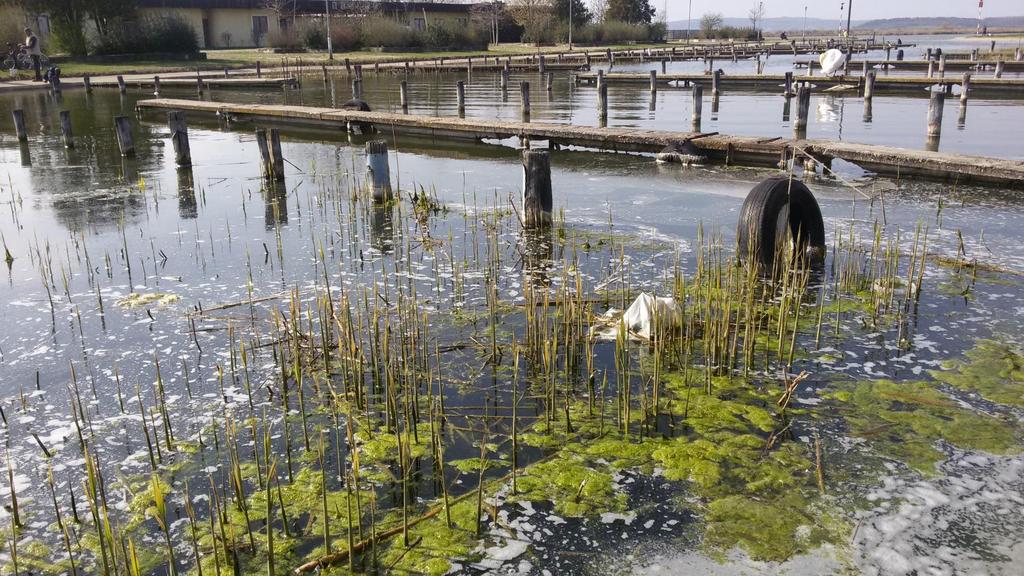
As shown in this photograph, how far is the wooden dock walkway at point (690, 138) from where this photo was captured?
12727 millimetres

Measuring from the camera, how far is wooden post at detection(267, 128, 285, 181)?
44.6 feet

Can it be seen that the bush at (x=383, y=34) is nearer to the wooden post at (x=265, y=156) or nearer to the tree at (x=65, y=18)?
the tree at (x=65, y=18)

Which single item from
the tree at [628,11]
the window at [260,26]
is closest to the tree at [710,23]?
the tree at [628,11]

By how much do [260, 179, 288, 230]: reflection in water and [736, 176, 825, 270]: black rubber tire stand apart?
5645mm

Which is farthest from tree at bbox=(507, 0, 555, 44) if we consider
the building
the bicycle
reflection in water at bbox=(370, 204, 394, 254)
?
reflection in water at bbox=(370, 204, 394, 254)

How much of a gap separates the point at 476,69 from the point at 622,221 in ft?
127

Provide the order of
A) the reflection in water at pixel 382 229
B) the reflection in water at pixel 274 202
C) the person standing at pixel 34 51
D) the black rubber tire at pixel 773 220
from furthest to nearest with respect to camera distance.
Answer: the person standing at pixel 34 51 → the reflection in water at pixel 274 202 → the reflection in water at pixel 382 229 → the black rubber tire at pixel 773 220

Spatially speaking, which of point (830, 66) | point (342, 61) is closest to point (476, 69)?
point (342, 61)

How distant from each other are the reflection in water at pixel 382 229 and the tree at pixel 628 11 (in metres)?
83.7

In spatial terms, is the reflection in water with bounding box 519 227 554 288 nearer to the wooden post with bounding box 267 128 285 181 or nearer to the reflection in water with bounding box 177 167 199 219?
the reflection in water with bounding box 177 167 199 219

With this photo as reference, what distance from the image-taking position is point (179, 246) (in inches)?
394

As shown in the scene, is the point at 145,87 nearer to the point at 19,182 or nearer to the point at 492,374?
the point at 19,182

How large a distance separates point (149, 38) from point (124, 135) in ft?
123

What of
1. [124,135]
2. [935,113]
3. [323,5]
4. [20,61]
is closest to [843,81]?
[935,113]
